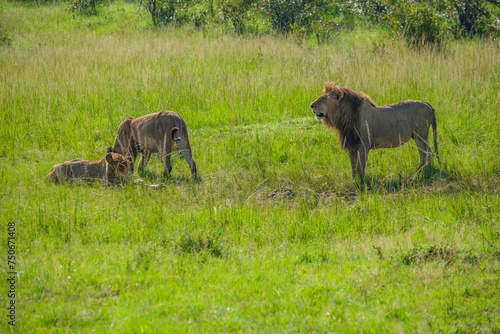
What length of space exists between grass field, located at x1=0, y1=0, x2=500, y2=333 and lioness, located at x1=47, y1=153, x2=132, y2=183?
0.25 metres

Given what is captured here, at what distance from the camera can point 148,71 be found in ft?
38.0

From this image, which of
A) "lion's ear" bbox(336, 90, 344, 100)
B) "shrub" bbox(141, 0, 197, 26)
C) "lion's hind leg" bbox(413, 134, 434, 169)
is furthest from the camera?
"shrub" bbox(141, 0, 197, 26)

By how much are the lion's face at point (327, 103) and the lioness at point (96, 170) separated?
2.85 m

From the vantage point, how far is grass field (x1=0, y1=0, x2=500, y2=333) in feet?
14.4

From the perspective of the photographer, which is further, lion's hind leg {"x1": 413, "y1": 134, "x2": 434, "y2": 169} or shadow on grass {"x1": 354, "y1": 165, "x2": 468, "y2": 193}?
lion's hind leg {"x1": 413, "y1": 134, "x2": 434, "y2": 169}

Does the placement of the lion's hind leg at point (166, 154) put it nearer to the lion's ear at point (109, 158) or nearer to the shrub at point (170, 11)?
the lion's ear at point (109, 158)

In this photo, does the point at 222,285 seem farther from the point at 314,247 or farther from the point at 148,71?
the point at 148,71

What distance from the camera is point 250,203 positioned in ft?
Result: 22.4

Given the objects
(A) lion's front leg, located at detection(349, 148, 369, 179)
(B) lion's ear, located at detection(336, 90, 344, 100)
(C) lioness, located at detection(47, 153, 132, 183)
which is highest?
(B) lion's ear, located at detection(336, 90, 344, 100)

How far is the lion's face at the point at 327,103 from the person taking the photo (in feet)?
25.9

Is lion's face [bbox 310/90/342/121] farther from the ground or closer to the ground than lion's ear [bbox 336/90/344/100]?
closer to the ground

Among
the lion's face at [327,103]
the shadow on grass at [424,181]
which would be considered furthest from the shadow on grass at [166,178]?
the shadow on grass at [424,181]

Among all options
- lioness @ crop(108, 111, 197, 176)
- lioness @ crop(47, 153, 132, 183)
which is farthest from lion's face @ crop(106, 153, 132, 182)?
lioness @ crop(108, 111, 197, 176)

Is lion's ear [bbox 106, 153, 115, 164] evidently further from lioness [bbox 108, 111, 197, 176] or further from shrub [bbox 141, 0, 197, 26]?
shrub [bbox 141, 0, 197, 26]
